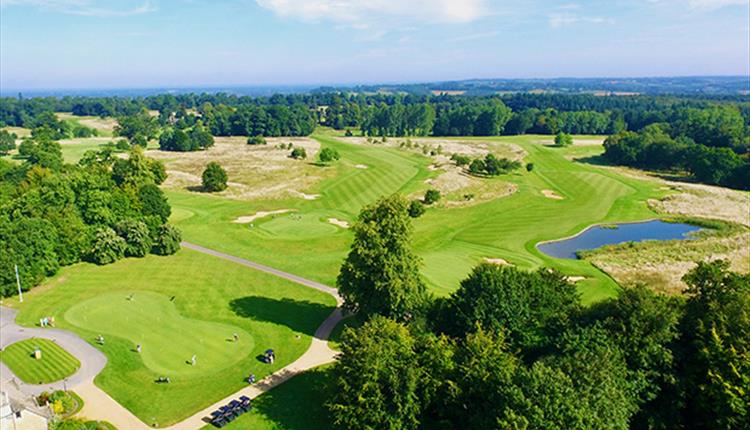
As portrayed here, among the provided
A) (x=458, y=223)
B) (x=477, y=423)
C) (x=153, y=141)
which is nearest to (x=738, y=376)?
(x=477, y=423)

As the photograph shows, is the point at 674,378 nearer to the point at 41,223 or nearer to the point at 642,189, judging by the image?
the point at 41,223

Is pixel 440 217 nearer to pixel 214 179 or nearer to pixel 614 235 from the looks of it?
pixel 614 235

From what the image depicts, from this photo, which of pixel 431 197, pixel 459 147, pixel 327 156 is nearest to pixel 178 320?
pixel 431 197

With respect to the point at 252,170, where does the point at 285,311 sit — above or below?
below

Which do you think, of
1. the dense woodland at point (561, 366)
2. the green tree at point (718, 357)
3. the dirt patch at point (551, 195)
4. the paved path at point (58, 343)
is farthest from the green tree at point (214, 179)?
the green tree at point (718, 357)

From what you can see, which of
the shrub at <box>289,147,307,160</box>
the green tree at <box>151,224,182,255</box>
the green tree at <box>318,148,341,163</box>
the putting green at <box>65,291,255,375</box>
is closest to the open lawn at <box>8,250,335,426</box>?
the putting green at <box>65,291,255,375</box>

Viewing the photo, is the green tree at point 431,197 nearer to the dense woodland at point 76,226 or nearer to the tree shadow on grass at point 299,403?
the dense woodland at point 76,226

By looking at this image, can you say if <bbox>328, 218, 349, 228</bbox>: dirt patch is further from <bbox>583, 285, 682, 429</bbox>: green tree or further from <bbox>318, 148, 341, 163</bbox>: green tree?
<bbox>583, 285, 682, 429</bbox>: green tree
